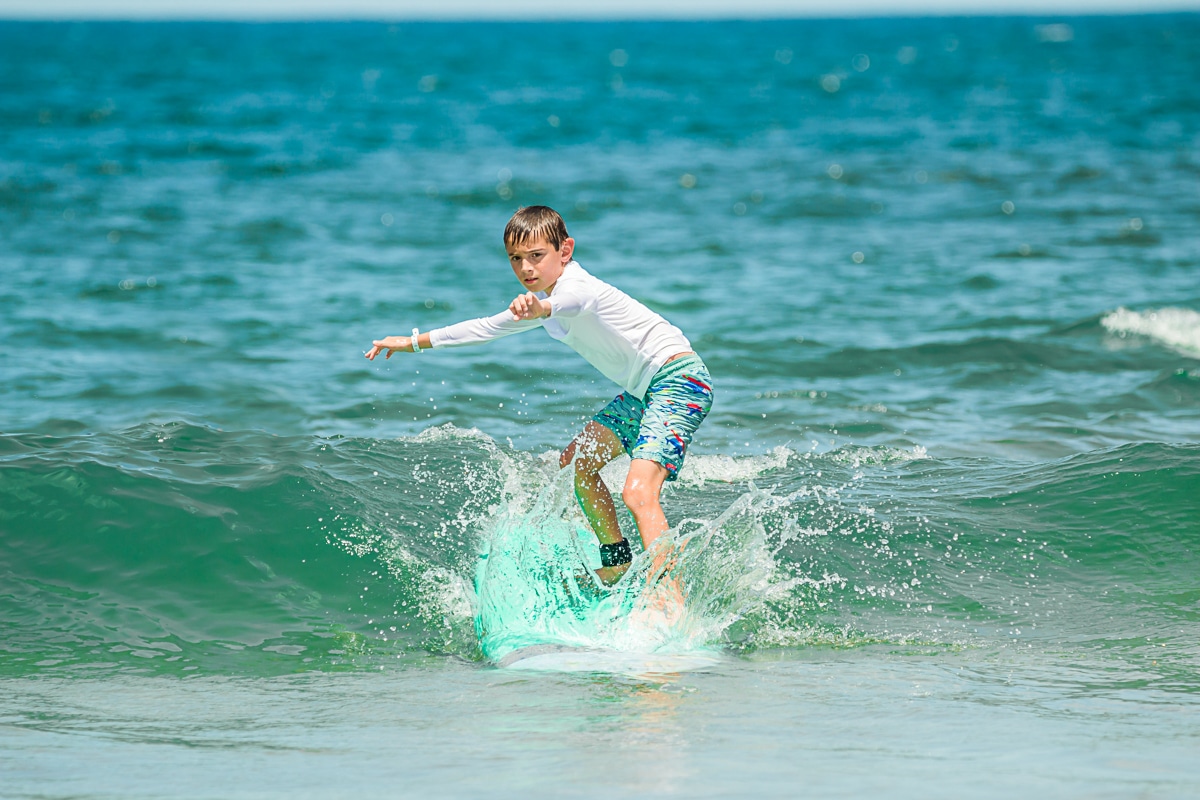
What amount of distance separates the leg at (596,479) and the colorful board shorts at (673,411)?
18 cm

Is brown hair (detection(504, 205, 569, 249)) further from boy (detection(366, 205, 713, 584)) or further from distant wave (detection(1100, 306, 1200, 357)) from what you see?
distant wave (detection(1100, 306, 1200, 357))

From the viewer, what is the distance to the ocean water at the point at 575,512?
4262mm

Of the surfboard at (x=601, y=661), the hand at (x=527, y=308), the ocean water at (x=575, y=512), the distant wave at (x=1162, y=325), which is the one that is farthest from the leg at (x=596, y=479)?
the distant wave at (x=1162, y=325)

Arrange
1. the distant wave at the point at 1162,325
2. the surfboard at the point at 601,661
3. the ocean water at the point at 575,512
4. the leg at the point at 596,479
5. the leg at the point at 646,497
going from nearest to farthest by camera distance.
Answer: the ocean water at the point at 575,512, the surfboard at the point at 601,661, the leg at the point at 646,497, the leg at the point at 596,479, the distant wave at the point at 1162,325

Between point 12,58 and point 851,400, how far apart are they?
78980 millimetres

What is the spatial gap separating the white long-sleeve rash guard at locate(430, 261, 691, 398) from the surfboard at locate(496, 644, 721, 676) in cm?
128

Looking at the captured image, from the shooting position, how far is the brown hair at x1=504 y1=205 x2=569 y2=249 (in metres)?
5.42

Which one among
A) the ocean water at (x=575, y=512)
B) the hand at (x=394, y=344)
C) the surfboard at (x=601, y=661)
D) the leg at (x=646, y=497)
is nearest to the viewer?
the ocean water at (x=575, y=512)

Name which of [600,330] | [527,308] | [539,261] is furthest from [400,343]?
[600,330]

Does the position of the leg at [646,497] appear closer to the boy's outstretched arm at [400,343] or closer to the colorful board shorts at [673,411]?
the colorful board shorts at [673,411]

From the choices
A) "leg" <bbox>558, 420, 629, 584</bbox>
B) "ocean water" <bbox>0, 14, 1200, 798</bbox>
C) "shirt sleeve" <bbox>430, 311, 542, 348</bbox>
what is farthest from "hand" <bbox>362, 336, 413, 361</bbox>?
"ocean water" <bbox>0, 14, 1200, 798</bbox>

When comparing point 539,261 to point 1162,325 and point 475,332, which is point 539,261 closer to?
point 475,332

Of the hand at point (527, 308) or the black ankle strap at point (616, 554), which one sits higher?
the hand at point (527, 308)

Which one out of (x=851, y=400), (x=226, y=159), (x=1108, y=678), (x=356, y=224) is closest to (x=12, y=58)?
(x=226, y=159)
